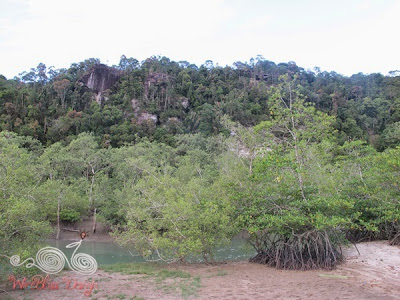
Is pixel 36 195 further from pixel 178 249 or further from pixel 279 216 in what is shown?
pixel 279 216

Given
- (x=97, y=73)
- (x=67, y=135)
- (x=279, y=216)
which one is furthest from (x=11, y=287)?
(x=97, y=73)

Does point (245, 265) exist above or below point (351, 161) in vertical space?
below

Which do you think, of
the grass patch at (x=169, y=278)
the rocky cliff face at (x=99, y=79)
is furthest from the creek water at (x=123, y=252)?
the rocky cliff face at (x=99, y=79)

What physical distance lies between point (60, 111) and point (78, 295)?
57.3m

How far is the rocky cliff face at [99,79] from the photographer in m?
70.8

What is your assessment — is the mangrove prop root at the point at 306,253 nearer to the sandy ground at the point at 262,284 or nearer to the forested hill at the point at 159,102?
the sandy ground at the point at 262,284

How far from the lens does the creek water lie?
1712 centimetres

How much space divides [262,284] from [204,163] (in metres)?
32.7

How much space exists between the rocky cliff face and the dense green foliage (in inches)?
76.7

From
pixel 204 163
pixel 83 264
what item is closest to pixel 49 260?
pixel 83 264

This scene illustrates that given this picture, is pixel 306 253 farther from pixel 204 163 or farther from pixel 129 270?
pixel 204 163

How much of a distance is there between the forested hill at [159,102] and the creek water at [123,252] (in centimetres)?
2914

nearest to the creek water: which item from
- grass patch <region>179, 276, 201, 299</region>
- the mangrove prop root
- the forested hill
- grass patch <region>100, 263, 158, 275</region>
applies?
grass patch <region>100, 263, 158, 275</region>

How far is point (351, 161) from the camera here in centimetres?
1802
